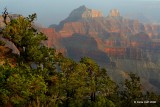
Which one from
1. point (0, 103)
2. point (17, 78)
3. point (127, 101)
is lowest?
point (127, 101)

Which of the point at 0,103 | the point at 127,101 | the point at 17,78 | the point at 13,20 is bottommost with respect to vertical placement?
the point at 127,101

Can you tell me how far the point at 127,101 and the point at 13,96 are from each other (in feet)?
115

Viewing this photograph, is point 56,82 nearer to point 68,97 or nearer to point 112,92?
point 68,97

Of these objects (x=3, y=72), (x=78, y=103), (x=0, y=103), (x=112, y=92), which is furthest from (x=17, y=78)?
(x=112, y=92)

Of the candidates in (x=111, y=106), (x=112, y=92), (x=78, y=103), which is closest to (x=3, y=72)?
(x=78, y=103)

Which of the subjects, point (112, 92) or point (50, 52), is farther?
point (112, 92)

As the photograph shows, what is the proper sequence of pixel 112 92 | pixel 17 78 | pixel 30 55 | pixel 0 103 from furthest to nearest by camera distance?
1. pixel 112 92
2. pixel 30 55
3. pixel 0 103
4. pixel 17 78

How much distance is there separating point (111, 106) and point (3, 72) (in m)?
27.5

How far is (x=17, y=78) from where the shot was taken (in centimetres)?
4300

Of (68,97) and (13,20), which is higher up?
(13,20)

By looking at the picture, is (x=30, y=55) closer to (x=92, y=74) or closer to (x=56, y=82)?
(x=56, y=82)

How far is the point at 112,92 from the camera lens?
74.3 meters

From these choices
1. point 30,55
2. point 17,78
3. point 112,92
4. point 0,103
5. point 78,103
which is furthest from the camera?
point 112,92

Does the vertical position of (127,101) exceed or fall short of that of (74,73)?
it falls short
